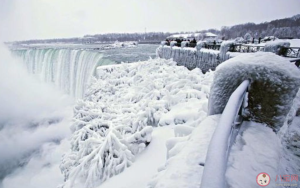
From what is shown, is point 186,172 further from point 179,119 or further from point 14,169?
point 14,169

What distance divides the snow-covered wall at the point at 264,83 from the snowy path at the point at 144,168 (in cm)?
270

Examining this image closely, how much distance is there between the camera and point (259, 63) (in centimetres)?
220

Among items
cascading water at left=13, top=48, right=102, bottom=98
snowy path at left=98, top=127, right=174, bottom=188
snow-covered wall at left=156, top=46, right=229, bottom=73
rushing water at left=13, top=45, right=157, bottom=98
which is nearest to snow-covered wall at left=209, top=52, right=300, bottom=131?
snowy path at left=98, top=127, right=174, bottom=188

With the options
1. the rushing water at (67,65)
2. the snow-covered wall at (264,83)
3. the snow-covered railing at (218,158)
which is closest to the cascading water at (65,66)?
the rushing water at (67,65)

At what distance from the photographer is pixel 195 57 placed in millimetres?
15258

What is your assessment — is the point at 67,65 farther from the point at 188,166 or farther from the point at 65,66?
the point at 188,166

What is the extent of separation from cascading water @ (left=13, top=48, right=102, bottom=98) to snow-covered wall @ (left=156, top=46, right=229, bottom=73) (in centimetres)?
879

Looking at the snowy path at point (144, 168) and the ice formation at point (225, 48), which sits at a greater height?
the ice formation at point (225, 48)

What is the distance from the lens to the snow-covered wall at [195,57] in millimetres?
12366

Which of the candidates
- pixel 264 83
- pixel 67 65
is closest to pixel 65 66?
pixel 67 65

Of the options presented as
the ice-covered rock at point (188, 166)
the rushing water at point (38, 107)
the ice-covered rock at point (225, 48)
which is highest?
the ice-covered rock at point (225, 48)

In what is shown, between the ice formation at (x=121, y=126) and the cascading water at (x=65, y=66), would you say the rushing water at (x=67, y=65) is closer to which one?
the cascading water at (x=65, y=66)

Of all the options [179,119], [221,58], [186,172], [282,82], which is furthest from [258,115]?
[221,58]

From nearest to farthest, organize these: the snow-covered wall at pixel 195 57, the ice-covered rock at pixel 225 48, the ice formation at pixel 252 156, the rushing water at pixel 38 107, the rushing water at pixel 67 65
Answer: the ice formation at pixel 252 156, the ice-covered rock at pixel 225 48, the snow-covered wall at pixel 195 57, the rushing water at pixel 38 107, the rushing water at pixel 67 65
